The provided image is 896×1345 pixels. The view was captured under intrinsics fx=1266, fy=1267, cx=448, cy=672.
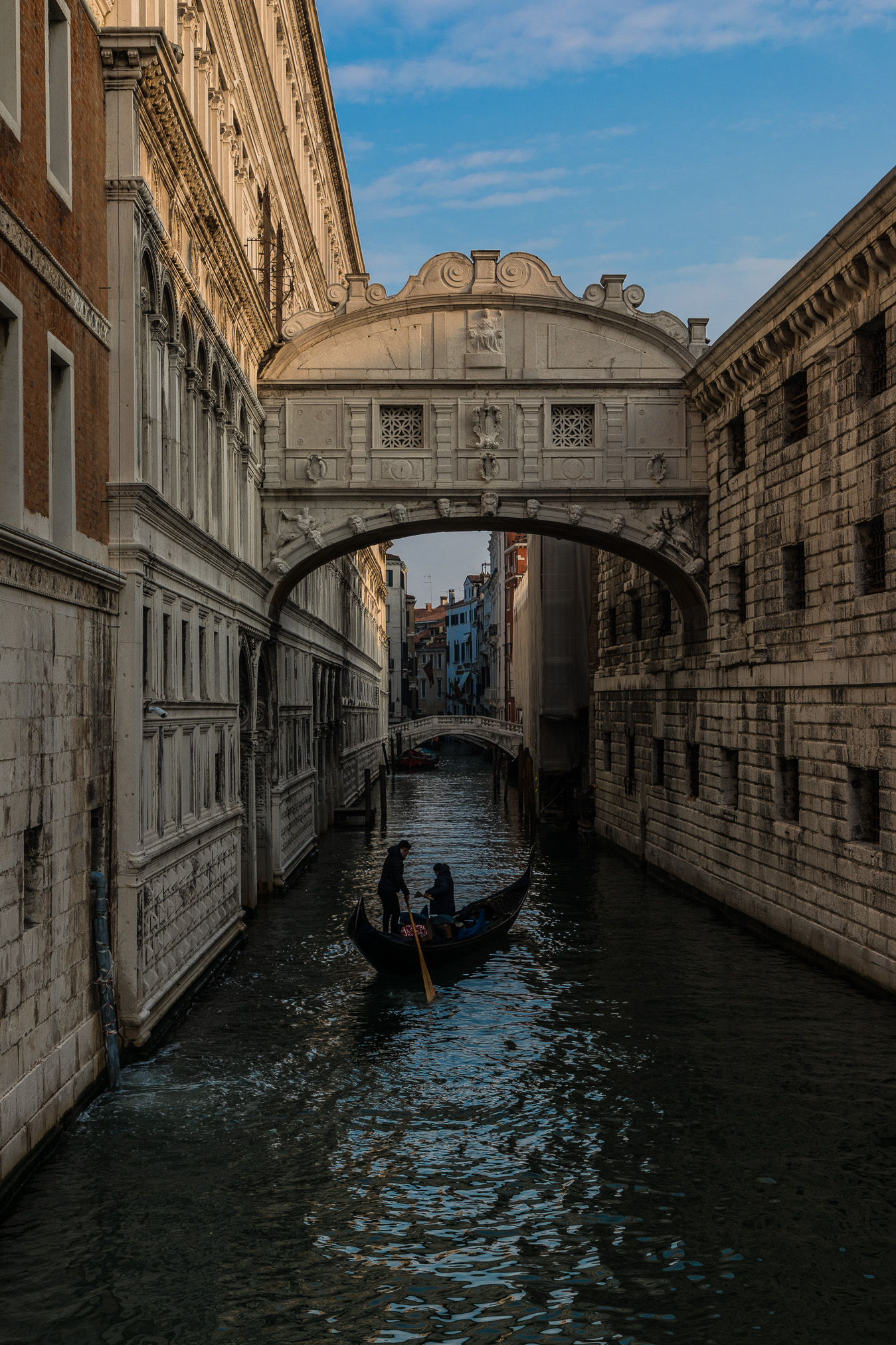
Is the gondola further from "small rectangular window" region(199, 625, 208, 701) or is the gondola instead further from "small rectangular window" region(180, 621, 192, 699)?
"small rectangular window" region(180, 621, 192, 699)

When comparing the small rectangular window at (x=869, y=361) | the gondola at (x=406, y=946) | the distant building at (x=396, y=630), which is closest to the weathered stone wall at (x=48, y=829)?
the gondola at (x=406, y=946)

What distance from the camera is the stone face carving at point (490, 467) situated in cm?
2075

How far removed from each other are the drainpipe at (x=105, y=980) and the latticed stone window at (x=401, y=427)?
12.0 meters

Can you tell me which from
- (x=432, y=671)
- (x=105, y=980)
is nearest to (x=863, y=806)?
(x=105, y=980)

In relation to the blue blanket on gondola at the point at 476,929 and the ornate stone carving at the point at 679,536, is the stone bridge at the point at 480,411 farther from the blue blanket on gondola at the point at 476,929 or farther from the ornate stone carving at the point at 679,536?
the blue blanket on gondola at the point at 476,929

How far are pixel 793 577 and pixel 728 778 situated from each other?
399cm

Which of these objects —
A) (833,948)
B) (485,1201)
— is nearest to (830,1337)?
(485,1201)

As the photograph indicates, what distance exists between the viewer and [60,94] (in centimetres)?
961

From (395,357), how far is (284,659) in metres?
5.98

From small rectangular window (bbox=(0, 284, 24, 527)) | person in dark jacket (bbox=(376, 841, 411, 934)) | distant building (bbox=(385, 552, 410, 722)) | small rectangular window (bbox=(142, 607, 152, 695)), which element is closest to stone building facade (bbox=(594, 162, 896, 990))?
person in dark jacket (bbox=(376, 841, 411, 934))

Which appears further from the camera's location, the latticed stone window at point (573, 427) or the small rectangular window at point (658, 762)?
the small rectangular window at point (658, 762)

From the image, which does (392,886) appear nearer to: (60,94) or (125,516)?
(125,516)

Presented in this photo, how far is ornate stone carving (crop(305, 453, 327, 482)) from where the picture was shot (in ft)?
68.5

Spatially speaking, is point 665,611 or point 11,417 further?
point 665,611
